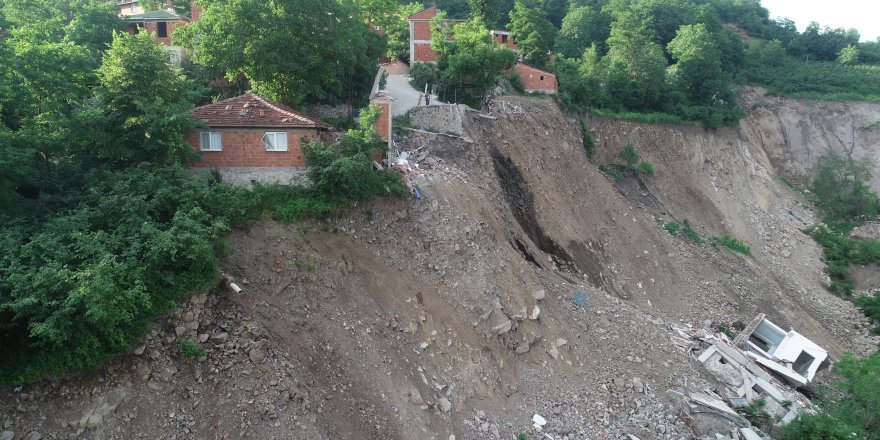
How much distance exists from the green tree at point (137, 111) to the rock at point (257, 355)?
593cm

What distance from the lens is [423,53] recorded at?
30.2 meters

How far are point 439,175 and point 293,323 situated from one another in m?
8.16

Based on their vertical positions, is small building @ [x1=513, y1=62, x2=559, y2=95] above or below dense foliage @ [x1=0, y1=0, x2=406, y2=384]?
above

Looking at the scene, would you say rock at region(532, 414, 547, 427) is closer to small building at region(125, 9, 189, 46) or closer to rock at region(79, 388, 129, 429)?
rock at region(79, 388, 129, 429)

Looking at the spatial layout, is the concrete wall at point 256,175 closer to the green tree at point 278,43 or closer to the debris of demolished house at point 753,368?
the green tree at point 278,43

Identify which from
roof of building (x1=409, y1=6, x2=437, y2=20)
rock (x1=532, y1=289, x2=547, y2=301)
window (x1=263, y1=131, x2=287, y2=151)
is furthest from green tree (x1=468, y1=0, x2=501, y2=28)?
rock (x1=532, y1=289, x2=547, y2=301)

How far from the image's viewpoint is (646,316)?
19875 millimetres

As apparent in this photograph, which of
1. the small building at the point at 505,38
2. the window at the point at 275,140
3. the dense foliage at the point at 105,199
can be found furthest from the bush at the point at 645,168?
the window at the point at 275,140

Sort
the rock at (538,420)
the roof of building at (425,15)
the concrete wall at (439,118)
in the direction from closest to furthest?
the rock at (538,420) < the concrete wall at (439,118) < the roof of building at (425,15)

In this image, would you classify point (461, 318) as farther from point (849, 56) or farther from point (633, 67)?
point (849, 56)

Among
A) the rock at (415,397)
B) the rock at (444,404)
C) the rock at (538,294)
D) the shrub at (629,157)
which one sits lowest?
the rock at (444,404)

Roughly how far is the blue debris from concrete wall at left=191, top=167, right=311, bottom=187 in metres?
9.59

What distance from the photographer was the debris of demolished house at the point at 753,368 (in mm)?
16078

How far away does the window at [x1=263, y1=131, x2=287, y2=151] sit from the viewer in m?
16.1
